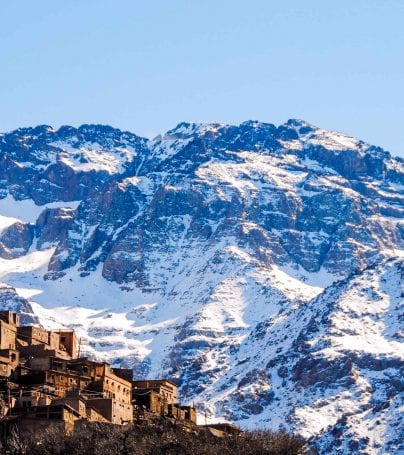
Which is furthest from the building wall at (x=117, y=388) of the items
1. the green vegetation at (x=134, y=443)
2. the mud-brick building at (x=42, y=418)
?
the green vegetation at (x=134, y=443)

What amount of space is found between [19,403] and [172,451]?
75.3 feet

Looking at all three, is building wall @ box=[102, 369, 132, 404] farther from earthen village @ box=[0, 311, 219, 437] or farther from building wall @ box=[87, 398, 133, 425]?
building wall @ box=[87, 398, 133, 425]

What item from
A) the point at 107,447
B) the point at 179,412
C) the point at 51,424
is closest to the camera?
the point at 107,447

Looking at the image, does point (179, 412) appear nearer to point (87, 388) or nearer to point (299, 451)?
point (87, 388)

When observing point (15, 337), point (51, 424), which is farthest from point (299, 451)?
point (15, 337)

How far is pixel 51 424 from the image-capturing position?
6457 inches

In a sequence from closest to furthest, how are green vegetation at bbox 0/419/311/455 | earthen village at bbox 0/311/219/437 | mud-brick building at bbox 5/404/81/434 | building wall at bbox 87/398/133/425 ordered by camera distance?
green vegetation at bbox 0/419/311/455
mud-brick building at bbox 5/404/81/434
earthen village at bbox 0/311/219/437
building wall at bbox 87/398/133/425

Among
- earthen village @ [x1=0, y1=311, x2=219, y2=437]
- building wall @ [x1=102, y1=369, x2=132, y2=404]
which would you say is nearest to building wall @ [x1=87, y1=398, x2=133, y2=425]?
earthen village @ [x1=0, y1=311, x2=219, y2=437]

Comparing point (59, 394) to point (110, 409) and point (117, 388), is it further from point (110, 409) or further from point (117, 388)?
→ point (117, 388)

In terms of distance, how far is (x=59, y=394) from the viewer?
17988 centimetres

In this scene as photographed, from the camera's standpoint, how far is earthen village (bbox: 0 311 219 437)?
546ft

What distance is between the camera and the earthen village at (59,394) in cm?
16638

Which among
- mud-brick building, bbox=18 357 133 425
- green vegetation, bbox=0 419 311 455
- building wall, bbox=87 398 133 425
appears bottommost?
green vegetation, bbox=0 419 311 455

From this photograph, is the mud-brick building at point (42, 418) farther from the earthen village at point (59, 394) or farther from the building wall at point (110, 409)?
the building wall at point (110, 409)
